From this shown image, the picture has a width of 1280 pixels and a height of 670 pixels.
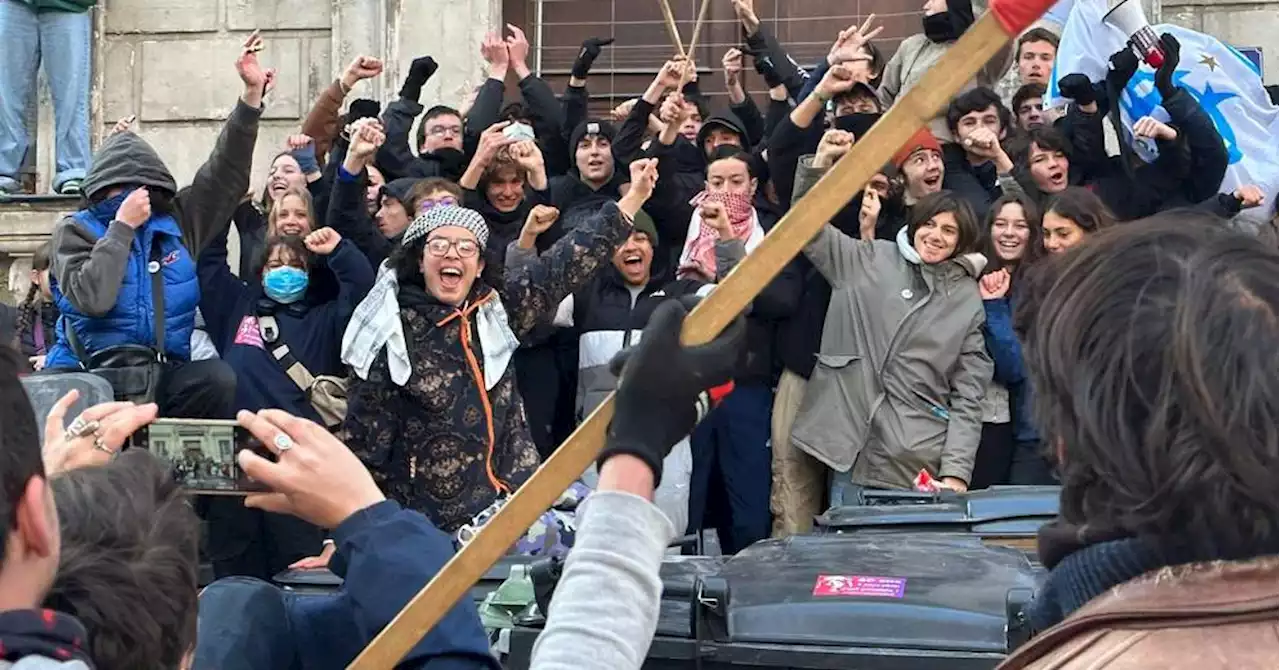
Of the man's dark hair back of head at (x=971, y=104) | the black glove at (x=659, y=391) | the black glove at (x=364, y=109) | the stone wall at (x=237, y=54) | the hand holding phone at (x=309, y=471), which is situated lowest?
the hand holding phone at (x=309, y=471)

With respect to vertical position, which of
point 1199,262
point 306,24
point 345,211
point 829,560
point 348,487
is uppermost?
point 306,24

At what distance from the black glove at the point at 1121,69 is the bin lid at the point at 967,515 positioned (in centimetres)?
293

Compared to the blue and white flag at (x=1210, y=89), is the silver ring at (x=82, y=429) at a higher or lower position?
lower

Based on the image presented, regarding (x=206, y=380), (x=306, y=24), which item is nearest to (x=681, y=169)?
(x=206, y=380)

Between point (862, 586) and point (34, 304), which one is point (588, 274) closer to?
point (862, 586)

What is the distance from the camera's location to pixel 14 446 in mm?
1533

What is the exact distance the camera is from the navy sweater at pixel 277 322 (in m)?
6.07

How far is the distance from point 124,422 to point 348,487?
0.40 m

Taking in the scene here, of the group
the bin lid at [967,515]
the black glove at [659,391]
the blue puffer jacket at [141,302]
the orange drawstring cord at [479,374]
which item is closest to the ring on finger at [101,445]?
the black glove at [659,391]

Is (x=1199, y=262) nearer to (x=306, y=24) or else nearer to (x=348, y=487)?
(x=348, y=487)

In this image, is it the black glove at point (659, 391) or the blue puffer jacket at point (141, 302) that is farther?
the blue puffer jacket at point (141, 302)

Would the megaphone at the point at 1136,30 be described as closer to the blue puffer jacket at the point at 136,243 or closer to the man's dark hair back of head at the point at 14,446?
the blue puffer jacket at the point at 136,243

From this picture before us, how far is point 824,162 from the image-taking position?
19.5 feet

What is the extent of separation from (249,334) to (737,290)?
4682mm
